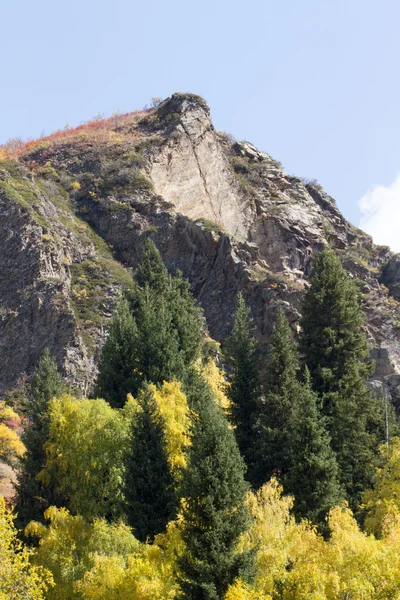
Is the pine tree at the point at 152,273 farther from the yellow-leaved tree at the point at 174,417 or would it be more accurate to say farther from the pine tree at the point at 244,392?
the yellow-leaved tree at the point at 174,417

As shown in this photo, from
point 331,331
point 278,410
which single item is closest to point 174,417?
point 278,410

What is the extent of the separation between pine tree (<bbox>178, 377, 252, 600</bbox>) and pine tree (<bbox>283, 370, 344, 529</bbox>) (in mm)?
6067

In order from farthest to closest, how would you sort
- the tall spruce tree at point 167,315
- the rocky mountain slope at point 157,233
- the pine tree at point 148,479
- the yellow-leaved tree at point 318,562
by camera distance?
the rocky mountain slope at point 157,233 → the tall spruce tree at point 167,315 → the pine tree at point 148,479 → the yellow-leaved tree at point 318,562

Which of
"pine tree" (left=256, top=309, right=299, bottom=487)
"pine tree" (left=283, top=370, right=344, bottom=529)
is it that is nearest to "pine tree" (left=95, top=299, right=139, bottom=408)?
"pine tree" (left=256, top=309, right=299, bottom=487)

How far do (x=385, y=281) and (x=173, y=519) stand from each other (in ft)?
192

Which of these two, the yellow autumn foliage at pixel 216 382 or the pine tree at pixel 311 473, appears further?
the yellow autumn foliage at pixel 216 382

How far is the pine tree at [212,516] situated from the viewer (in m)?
23.0

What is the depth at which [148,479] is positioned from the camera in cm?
2905

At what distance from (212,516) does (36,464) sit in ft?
47.0

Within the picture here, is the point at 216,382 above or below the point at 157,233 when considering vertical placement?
below

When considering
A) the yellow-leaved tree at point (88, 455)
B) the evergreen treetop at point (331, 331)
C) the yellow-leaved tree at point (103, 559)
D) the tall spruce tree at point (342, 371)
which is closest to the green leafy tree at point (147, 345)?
the yellow-leaved tree at point (88, 455)

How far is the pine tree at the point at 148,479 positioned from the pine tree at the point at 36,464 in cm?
659

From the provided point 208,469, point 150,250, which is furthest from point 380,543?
point 150,250

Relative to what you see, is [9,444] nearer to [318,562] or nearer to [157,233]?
[318,562]
